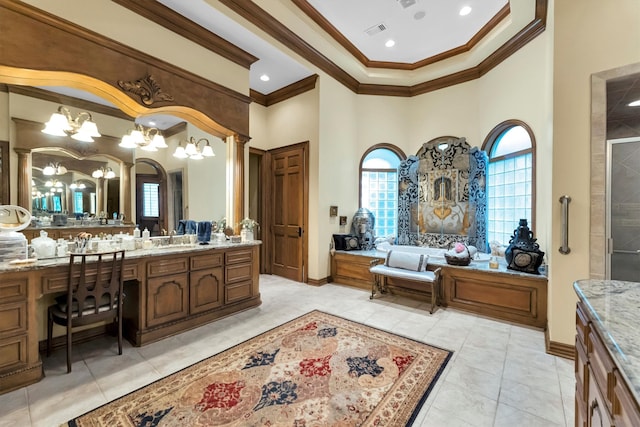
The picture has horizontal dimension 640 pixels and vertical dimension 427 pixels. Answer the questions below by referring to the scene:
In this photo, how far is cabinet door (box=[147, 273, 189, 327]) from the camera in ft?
9.10

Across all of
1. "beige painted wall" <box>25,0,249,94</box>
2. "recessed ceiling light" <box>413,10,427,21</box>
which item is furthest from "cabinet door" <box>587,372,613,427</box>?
"recessed ceiling light" <box>413,10,427,21</box>

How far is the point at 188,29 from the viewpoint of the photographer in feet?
10.7

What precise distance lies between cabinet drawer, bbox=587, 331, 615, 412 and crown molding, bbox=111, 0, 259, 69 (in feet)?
14.3

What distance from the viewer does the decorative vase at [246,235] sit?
3807 mm

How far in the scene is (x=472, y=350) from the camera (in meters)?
2.64

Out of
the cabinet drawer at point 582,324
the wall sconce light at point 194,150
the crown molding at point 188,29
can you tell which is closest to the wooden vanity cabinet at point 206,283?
the wall sconce light at point 194,150

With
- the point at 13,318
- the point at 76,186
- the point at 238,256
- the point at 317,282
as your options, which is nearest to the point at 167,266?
the point at 238,256

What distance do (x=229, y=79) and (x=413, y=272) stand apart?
3.73 m

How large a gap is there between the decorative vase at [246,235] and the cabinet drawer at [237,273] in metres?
0.37

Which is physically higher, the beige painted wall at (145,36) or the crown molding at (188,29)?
the crown molding at (188,29)

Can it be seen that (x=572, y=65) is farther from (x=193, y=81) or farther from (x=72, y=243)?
(x=72, y=243)

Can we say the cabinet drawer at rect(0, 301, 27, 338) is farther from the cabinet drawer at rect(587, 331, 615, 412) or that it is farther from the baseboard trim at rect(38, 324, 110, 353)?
the cabinet drawer at rect(587, 331, 615, 412)

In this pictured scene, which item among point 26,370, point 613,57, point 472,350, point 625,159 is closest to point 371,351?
point 472,350

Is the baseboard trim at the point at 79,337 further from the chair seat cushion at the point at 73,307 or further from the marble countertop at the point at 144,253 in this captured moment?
the marble countertop at the point at 144,253
